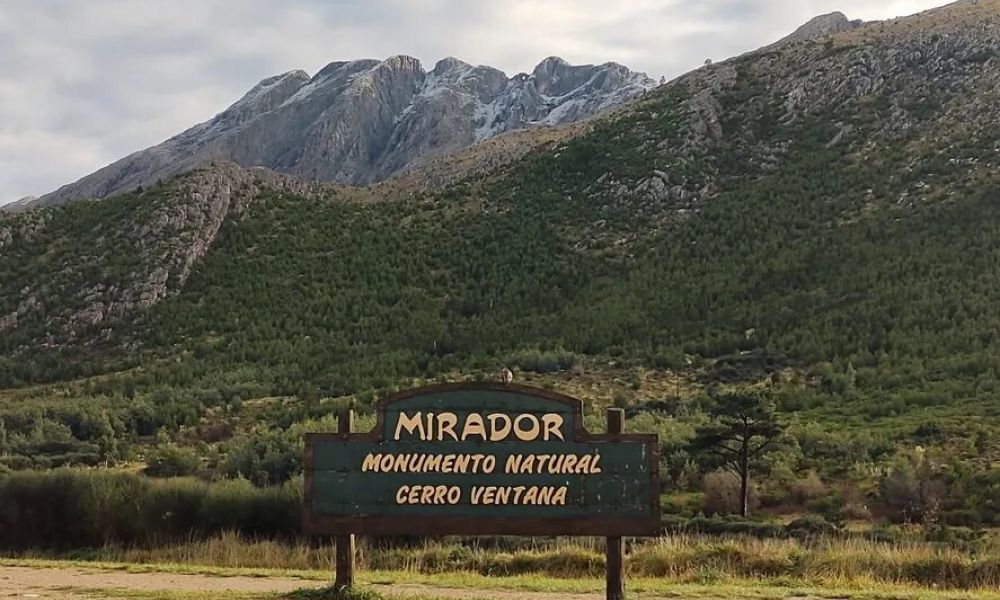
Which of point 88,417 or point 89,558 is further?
point 88,417

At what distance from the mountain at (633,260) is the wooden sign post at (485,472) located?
21.0 m

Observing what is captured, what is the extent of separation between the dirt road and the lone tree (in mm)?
12938

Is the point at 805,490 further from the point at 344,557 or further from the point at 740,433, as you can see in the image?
the point at 344,557

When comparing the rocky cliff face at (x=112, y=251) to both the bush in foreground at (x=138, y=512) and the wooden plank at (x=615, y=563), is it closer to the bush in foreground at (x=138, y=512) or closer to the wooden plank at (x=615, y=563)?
the bush in foreground at (x=138, y=512)

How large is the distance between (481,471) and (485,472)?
0.04m

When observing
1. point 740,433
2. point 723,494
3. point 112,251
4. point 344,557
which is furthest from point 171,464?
point 112,251

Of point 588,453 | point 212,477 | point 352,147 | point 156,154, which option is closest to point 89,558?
point 212,477

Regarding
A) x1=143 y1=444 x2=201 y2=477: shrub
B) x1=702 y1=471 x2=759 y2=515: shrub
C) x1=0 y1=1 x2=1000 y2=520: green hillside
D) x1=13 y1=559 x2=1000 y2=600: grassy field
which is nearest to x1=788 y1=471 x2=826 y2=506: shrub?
x1=702 y1=471 x2=759 y2=515: shrub

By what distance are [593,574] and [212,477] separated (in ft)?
44.4

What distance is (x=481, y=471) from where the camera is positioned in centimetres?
884

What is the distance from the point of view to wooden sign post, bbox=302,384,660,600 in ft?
28.7

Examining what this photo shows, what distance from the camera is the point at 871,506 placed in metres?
20.2

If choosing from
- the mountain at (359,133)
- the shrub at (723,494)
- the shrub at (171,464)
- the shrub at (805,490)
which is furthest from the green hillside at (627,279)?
the mountain at (359,133)

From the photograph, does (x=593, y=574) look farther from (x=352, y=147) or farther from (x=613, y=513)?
(x=352, y=147)
